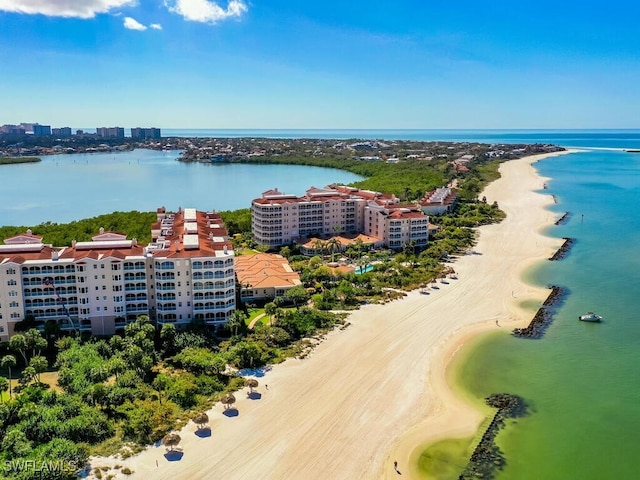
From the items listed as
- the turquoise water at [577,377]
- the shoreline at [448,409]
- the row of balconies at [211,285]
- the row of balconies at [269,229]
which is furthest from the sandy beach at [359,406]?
the row of balconies at [269,229]

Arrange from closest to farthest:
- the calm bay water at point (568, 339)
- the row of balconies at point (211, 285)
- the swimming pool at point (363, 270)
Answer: the calm bay water at point (568, 339), the row of balconies at point (211, 285), the swimming pool at point (363, 270)

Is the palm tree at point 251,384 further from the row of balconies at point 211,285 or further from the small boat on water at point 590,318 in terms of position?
the small boat on water at point 590,318

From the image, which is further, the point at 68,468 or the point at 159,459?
the point at 159,459

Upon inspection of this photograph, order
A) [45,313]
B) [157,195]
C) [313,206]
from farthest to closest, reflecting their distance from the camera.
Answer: [157,195] → [313,206] → [45,313]

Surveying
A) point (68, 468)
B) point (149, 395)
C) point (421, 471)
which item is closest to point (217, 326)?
point (149, 395)

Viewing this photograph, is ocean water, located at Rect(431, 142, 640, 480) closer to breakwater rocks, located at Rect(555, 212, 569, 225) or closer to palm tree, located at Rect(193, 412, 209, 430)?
palm tree, located at Rect(193, 412, 209, 430)

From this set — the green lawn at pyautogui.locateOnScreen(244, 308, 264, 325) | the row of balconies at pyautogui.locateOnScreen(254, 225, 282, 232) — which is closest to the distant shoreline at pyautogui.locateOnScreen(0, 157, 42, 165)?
the row of balconies at pyautogui.locateOnScreen(254, 225, 282, 232)

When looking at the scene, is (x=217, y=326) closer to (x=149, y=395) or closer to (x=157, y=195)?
(x=149, y=395)
